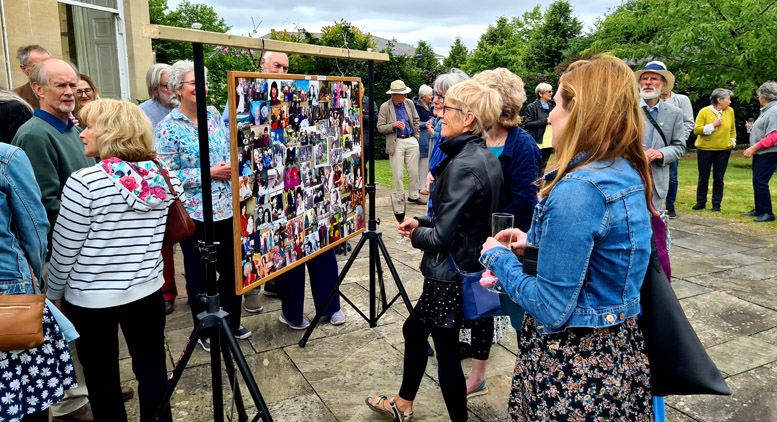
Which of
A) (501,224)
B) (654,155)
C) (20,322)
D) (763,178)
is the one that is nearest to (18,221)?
(20,322)

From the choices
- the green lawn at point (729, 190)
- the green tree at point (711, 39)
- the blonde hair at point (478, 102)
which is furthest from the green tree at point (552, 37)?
the blonde hair at point (478, 102)

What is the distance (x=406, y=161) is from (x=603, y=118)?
8.21 metres

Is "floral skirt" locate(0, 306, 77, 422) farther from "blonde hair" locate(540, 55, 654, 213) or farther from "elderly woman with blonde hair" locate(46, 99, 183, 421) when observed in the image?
"blonde hair" locate(540, 55, 654, 213)

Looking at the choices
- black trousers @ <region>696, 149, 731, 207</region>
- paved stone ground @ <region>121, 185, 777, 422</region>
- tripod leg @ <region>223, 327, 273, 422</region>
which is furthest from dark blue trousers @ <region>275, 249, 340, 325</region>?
black trousers @ <region>696, 149, 731, 207</region>

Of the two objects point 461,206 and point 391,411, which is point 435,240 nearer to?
point 461,206

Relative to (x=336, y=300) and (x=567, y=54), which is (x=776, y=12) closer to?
(x=567, y=54)

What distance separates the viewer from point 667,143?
17.8 ft

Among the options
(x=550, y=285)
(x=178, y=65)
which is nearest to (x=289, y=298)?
(x=178, y=65)

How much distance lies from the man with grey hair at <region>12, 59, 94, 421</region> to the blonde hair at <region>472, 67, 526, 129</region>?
243 cm

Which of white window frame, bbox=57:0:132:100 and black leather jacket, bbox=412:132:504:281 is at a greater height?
white window frame, bbox=57:0:132:100

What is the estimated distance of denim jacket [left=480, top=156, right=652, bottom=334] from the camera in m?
1.64

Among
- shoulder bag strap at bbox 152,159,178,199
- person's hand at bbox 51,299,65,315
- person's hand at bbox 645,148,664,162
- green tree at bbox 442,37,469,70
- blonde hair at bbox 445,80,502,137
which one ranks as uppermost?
green tree at bbox 442,37,469,70

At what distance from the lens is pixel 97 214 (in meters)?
2.40

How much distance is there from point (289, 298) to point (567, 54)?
65.6 feet
